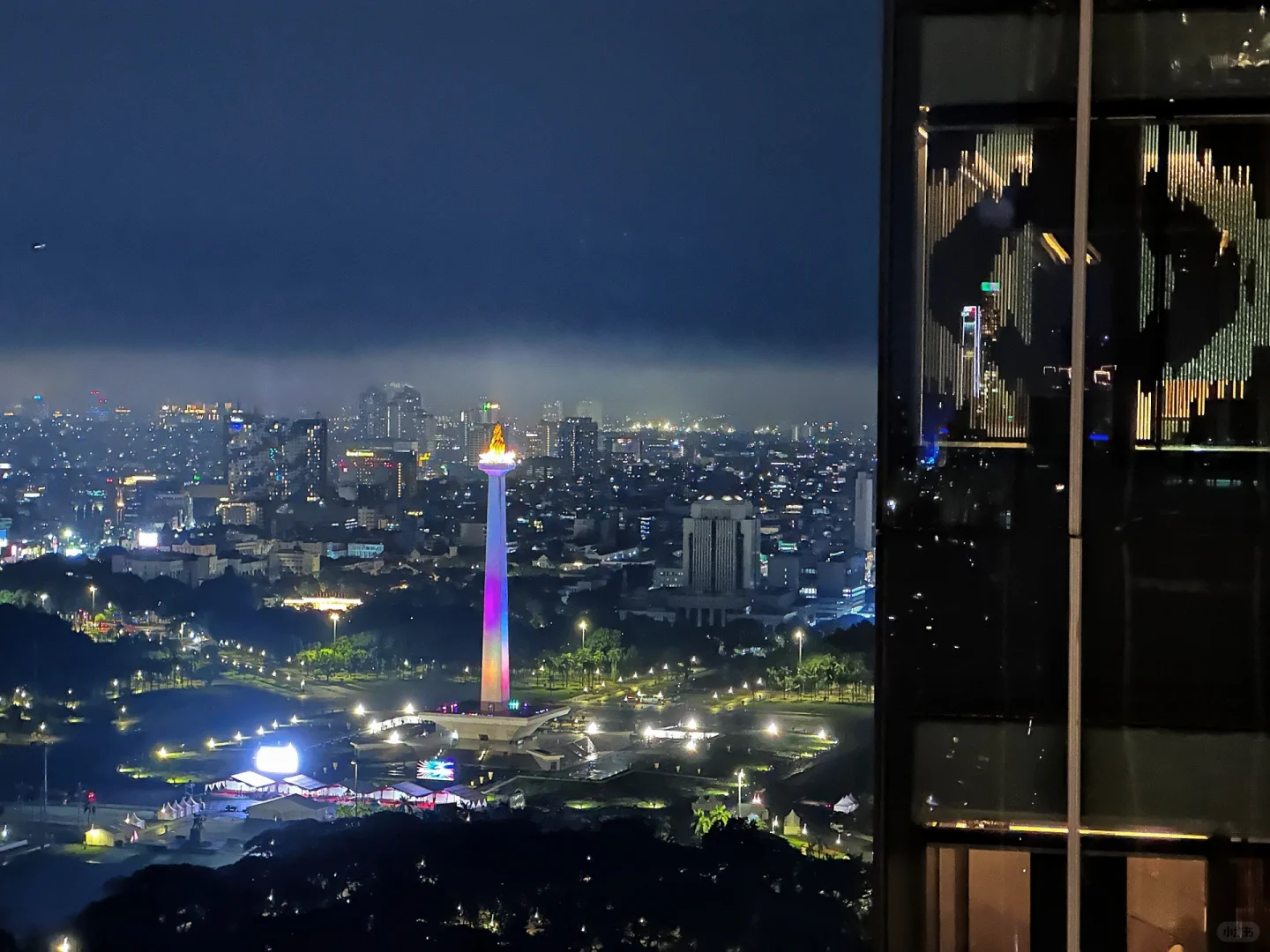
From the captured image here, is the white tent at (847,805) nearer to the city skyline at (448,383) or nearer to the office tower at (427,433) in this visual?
the city skyline at (448,383)

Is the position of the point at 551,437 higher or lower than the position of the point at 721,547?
higher

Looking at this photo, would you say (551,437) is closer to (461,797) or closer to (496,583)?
(496,583)

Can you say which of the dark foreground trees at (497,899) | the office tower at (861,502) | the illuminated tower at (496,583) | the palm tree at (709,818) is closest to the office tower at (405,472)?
the illuminated tower at (496,583)

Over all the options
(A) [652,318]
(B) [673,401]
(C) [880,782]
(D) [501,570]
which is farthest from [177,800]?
(C) [880,782]

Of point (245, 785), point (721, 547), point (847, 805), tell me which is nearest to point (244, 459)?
point (245, 785)

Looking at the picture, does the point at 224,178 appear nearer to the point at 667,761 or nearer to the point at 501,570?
the point at 501,570

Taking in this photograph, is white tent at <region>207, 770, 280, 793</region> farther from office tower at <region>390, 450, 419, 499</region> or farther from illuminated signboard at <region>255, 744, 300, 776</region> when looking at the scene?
office tower at <region>390, 450, 419, 499</region>

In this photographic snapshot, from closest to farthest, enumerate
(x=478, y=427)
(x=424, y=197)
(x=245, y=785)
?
(x=245, y=785) → (x=478, y=427) → (x=424, y=197)
